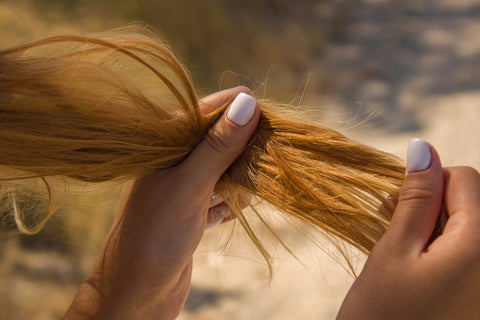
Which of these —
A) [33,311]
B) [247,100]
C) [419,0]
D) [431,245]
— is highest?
[419,0]

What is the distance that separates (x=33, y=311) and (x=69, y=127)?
1666mm

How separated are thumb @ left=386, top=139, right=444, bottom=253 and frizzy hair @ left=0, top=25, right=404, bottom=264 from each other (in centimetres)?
12

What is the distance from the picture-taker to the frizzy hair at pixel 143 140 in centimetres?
99

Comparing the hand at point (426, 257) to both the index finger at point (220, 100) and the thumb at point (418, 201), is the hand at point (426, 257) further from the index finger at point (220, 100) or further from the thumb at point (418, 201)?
the index finger at point (220, 100)

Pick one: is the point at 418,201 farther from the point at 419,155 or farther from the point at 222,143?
the point at 222,143

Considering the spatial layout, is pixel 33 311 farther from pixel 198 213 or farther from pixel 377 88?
pixel 377 88

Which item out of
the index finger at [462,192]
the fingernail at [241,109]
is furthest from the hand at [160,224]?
the index finger at [462,192]

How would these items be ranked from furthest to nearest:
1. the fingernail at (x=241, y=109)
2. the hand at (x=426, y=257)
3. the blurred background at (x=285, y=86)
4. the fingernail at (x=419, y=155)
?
the blurred background at (x=285, y=86) → the fingernail at (x=241, y=109) → the fingernail at (x=419, y=155) → the hand at (x=426, y=257)

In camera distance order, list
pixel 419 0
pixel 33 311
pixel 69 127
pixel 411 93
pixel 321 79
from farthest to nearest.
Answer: pixel 419 0
pixel 321 79
pixel 411 93
pixel 33 311
pixel 69 127

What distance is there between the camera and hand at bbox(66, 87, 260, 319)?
1086 millimetres

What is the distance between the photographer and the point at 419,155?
0.90 m

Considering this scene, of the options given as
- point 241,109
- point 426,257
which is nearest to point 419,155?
point 426,257

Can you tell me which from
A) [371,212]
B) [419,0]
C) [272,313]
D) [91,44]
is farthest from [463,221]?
[419,0]

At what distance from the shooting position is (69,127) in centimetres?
102
